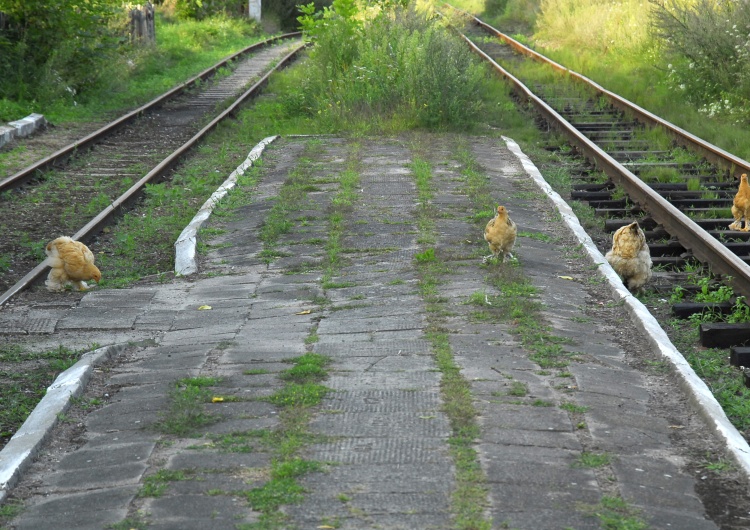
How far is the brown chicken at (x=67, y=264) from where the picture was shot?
24.0ft

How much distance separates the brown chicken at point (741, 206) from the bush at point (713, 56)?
6.00 meters

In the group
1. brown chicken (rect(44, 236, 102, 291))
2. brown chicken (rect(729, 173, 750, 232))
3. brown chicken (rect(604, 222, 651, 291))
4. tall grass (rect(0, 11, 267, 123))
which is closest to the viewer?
brown chicken (rect(604, 222, 651, 291))

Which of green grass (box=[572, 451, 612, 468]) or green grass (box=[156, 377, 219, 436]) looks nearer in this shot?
green grass (box=[572, 451, 612, 468])

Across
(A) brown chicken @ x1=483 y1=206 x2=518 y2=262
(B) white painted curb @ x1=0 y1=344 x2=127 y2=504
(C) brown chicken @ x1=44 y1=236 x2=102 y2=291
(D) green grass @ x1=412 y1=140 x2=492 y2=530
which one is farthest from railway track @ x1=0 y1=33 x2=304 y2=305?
(A) brown chicken @ x1=483 y1=206 x2=518 y2=262

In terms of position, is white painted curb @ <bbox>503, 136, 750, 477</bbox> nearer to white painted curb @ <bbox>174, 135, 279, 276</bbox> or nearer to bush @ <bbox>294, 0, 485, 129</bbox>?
white painted curb @ <bbox>174, 135, 279, 276</bbox>

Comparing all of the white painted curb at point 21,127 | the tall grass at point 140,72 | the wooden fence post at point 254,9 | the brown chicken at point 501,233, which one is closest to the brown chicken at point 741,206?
the brown chicken at point 501,233

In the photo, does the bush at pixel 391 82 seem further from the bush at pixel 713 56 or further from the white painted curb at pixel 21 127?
the white painted curb at pixel 21 127

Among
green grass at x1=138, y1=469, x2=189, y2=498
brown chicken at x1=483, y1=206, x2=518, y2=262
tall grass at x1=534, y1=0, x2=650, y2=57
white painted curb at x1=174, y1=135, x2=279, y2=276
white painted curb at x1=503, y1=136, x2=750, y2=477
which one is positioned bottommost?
white painted curb at x1=174, y1=135, x2=279, y2=276

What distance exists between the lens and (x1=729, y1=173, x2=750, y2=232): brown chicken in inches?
320

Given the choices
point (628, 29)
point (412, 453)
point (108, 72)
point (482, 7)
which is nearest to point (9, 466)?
point (412, 453)

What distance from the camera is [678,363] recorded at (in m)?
5.04

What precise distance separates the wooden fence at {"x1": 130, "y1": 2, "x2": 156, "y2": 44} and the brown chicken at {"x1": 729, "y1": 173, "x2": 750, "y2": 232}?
64.6ft

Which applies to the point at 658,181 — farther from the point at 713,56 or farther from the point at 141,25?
the point at 141,25

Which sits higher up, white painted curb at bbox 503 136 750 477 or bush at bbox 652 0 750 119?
bush at bbox 652 0 750 119
